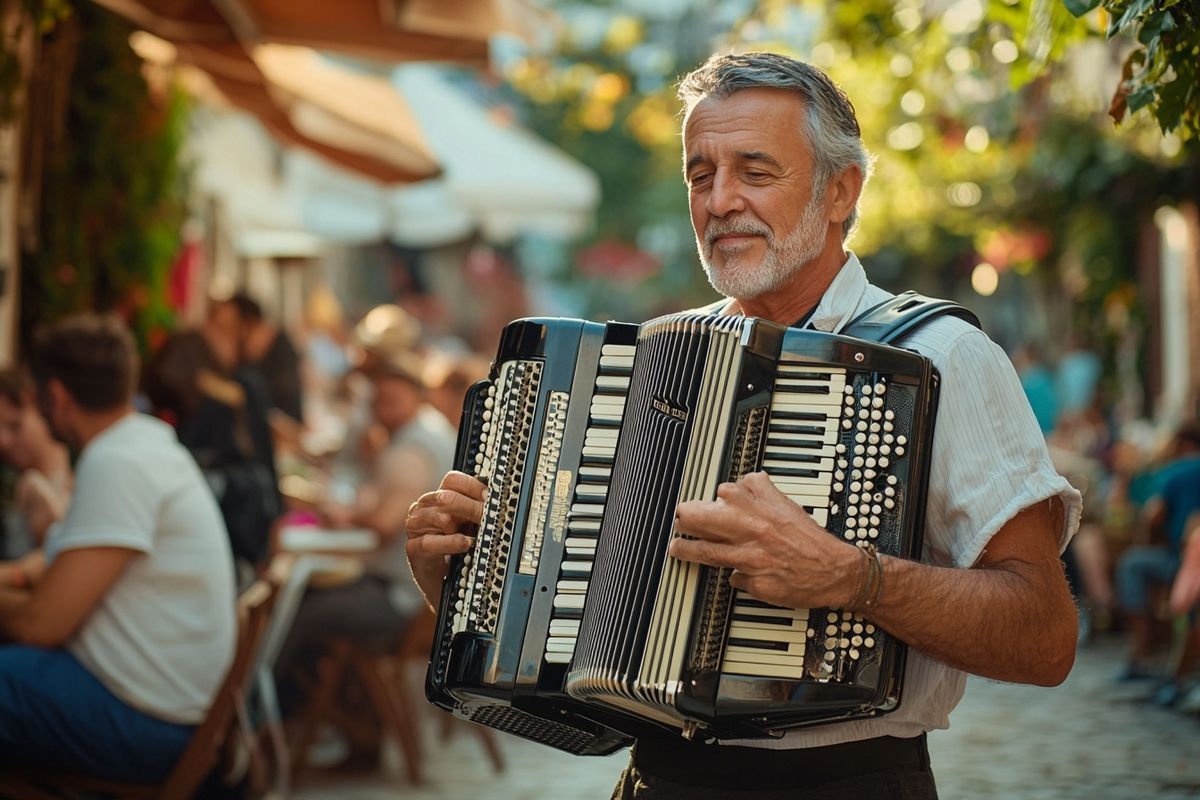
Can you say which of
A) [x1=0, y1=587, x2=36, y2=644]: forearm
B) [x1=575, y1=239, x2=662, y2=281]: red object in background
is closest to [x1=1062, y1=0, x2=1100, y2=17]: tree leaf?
[x1=0, y1=587, x2=36, y2=644]: forearm

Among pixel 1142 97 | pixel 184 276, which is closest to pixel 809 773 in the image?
pixel 1142 97

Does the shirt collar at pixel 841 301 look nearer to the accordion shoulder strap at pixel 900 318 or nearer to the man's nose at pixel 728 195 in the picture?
the accordion shoulder strap at pixel 900 318

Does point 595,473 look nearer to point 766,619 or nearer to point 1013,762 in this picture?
point 766,619

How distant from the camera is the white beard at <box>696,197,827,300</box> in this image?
282 cm

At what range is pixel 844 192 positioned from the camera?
114 inches

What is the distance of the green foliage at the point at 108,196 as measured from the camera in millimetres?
7332

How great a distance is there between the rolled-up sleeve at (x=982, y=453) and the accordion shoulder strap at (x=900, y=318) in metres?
0.06

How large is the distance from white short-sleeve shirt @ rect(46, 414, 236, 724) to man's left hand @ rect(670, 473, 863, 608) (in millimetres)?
2586

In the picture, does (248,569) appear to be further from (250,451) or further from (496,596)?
(496,596)

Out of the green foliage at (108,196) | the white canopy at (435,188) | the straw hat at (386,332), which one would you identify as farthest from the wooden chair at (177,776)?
the white canopy at (435,188)

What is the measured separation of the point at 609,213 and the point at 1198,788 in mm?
29269

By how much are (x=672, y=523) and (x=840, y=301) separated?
0.50 metres

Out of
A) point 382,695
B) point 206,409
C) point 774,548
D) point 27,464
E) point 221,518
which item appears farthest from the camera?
point 206,409

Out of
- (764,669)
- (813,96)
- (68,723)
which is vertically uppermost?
(813,96)
